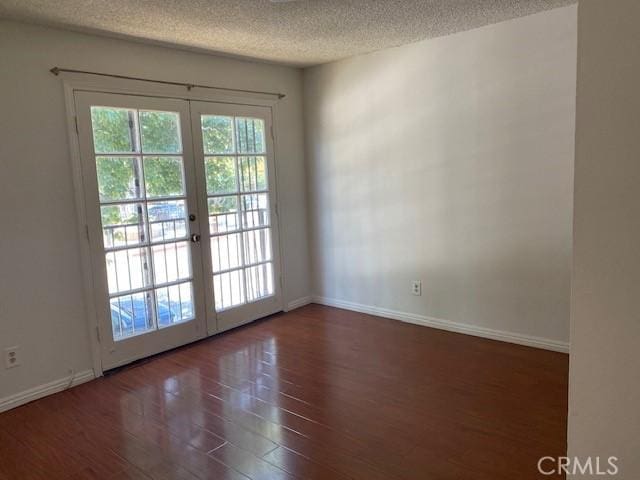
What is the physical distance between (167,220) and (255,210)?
927 millimetres

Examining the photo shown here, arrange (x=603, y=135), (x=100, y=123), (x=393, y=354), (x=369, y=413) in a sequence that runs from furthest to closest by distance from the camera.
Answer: (x=393, y=354) < (x=100, y=123) < (x=369, y=413) < (x=603, y=135)

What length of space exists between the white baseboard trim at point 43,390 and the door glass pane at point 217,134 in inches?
75.2

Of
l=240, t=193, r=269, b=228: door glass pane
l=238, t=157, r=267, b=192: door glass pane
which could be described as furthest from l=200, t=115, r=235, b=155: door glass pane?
l=240, t=193, r=269, b=228: door glass pane

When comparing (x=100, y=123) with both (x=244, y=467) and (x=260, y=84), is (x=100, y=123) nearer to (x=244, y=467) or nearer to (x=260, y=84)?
(x=260, y=84)

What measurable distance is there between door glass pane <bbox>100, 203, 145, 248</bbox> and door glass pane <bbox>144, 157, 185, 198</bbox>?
173mm

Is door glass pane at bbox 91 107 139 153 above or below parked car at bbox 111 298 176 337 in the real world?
above

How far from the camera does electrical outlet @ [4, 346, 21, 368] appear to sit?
2.92 meters

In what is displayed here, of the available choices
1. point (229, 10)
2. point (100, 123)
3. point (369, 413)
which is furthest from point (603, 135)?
point (100, 123)

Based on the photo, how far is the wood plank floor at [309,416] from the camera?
2270mm

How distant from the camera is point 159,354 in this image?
371cm

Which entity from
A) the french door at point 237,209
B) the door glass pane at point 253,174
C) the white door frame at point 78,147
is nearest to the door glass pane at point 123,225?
the white door frame at point 78,147

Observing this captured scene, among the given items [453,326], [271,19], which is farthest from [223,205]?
[453,326]

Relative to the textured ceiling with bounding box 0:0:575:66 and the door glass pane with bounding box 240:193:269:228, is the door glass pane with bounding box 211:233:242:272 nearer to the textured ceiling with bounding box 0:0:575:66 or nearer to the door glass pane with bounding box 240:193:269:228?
the door glass pane with bounding box 240:193:269:228

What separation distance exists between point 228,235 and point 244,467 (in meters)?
2.24
